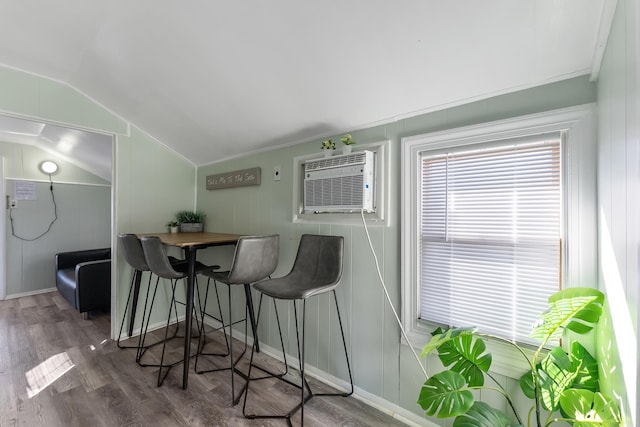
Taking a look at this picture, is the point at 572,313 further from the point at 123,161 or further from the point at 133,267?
the point at 123,161

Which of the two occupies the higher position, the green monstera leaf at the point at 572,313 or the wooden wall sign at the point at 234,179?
the wooden wall sign at the point at 234,179

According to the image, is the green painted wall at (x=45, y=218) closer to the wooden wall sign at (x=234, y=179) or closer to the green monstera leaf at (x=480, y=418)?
the wooden wall sign at (x=234, y=179)

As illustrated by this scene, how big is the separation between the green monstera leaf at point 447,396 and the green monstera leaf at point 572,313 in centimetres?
35

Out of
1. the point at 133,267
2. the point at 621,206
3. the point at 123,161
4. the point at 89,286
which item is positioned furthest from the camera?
the point at 89,286

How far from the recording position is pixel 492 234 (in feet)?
4.57

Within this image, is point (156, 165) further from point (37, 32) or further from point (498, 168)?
point (498, 168)

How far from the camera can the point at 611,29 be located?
901mm

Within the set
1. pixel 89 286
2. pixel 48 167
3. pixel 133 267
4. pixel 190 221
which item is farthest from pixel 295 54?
pixel 48 167

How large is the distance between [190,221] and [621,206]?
308 centimetres

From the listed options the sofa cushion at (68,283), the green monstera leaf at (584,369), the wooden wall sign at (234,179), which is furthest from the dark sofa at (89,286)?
the green monstera leaf at (584,369)

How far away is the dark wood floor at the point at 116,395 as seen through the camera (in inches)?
63.7

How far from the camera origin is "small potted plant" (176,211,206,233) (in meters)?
2.88

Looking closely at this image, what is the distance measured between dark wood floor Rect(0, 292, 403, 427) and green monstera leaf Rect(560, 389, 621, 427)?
0.98 meters

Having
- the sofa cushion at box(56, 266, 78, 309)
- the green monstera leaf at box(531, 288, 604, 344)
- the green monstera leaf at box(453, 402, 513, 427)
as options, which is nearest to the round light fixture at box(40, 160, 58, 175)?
the sofa cushion at box(56, 266, 78, 309)
